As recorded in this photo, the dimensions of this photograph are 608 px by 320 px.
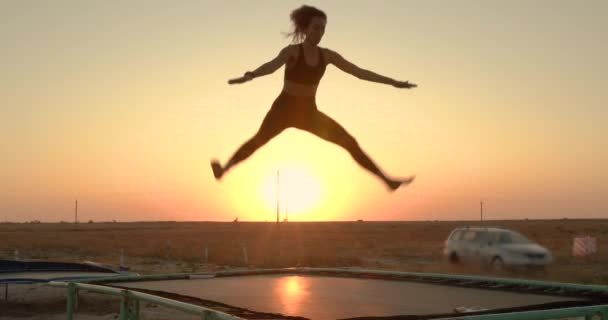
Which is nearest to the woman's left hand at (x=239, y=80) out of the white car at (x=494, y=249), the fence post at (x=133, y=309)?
the fence post at (x=133, y=309)

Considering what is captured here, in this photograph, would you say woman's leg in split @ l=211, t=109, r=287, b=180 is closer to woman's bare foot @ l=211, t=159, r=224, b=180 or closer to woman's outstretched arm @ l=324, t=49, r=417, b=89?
woman's bare foot @ l=211, t=159, r=224, b=180

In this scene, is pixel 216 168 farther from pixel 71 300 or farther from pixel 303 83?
pixel 71 300

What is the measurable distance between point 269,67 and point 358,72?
2.58 feet

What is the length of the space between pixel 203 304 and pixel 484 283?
2.88 metres

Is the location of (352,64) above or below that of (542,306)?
above

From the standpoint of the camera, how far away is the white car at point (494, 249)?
19.5m

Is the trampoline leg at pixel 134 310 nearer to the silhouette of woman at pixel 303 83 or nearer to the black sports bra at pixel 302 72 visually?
the silhouette of woman at pixel 303 83

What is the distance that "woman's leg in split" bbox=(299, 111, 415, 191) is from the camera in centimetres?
503

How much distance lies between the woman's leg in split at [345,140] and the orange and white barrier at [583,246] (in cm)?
2575

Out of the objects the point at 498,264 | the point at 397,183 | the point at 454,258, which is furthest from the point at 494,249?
the point at 397,183

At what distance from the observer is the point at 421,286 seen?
6719 millimetres

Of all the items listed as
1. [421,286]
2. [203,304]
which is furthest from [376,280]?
[203,304]

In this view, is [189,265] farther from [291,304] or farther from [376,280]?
[291,304]

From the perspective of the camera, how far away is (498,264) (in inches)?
778
